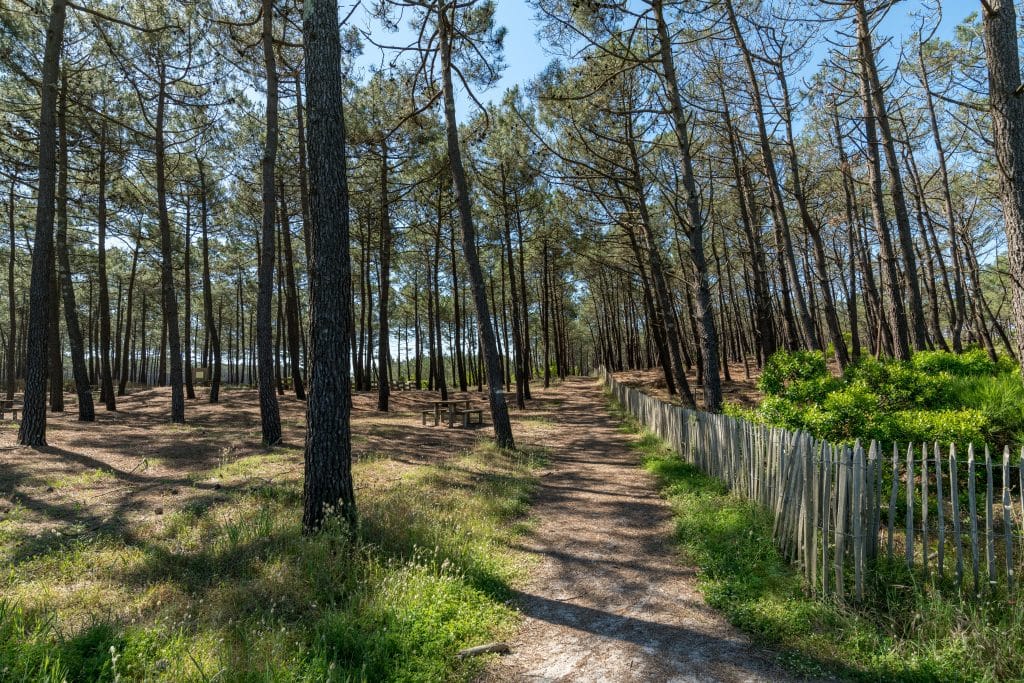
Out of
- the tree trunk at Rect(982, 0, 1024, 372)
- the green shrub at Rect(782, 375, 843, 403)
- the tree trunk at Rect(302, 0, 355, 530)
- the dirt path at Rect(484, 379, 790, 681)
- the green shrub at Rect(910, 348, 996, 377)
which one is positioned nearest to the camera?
the dirt path at Rect(484, 379, 790, 681)

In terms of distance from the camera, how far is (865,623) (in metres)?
3.56

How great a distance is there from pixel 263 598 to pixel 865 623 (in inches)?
179

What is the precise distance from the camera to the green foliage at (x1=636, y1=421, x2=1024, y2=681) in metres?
3.07

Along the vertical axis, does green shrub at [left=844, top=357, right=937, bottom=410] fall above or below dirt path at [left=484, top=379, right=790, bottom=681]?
above

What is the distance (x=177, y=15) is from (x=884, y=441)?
57.4 feet

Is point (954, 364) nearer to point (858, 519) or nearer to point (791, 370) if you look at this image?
point (791, 370)

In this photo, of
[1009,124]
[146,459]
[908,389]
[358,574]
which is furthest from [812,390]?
[146,459]

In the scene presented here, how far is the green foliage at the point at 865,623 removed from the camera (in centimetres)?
307

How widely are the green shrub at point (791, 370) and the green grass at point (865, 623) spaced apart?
30.6 feet

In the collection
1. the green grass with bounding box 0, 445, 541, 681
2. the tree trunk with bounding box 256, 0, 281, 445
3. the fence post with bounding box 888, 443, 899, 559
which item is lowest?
the green grass with bounding box 0, 445, 541, 681

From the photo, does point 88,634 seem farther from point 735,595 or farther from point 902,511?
point 902,511

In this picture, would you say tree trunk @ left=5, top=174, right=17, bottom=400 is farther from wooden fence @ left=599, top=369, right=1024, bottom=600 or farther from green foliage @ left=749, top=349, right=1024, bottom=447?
green foliage @ left=749, top=349, right=1024, bottom=447

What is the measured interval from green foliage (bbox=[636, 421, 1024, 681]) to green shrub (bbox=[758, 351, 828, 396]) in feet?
30.8

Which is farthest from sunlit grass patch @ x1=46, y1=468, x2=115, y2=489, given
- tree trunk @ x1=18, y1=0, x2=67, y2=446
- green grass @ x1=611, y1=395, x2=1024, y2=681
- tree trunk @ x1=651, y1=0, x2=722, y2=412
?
tree trunk @ x1=651, y1=0, x2=722, y2=412
